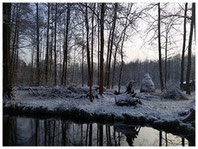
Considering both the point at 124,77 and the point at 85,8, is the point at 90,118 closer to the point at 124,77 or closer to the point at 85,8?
the point at 85,8

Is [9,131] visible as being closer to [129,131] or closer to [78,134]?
[78,134]

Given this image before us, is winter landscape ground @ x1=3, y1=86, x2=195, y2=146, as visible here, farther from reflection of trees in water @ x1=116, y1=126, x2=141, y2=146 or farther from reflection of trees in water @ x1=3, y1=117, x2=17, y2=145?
reflection of trees in water @ x1=3, y1=117, x2=17, y2=145

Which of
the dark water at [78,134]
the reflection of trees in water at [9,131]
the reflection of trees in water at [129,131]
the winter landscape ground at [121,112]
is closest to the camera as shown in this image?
the reflection of trees in water at [9,131]

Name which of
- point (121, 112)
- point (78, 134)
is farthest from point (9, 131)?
point (121, 112)

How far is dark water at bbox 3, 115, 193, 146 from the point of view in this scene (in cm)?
595

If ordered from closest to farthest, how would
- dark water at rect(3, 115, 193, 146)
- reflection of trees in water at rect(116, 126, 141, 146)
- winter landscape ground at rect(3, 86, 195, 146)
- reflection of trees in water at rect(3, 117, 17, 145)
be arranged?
reflection of trees in water at rect(3, 117, 17, 145)
dark water at rect(3, 115, 193, 146)
reflection of trees in water at rect(116, 126, 141, 146)
winter landscape ground at rect(3, 86, 195, 146)

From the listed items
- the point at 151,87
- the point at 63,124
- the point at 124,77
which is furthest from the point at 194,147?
the point at 124,77

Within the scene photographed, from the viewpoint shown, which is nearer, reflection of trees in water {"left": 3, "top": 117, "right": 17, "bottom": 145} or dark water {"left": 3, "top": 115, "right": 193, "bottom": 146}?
reflection of trees in water {"left": 3, "top": 117, "right": 17, "bottom": 145}

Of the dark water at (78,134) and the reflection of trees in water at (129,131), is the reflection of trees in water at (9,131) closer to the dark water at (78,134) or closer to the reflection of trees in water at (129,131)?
the dark water at (78,134)

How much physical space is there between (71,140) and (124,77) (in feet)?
171

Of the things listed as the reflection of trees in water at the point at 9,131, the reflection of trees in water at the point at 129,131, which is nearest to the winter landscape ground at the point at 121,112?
the reflection of trees in water at the point at 129,131

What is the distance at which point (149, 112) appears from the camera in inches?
302

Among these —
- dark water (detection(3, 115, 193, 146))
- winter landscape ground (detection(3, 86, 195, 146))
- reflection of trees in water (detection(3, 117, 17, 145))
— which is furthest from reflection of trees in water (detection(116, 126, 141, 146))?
reflection of trees in water (detection(3, 117, 17, 145))

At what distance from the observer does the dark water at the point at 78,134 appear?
19.5ft
